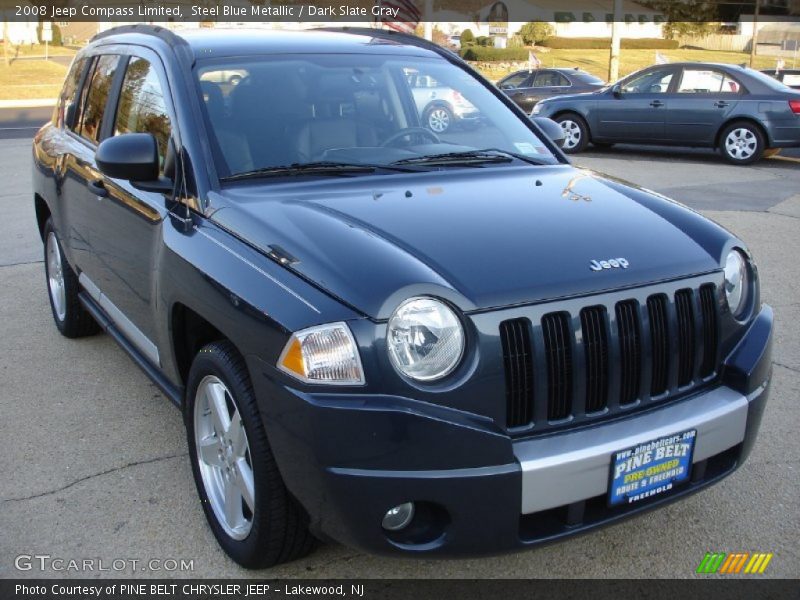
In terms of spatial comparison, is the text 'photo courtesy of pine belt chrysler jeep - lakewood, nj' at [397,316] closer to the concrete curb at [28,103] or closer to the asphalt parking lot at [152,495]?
the asphalt parking lot at [152,495]

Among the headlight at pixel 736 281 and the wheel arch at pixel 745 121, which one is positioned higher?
the headlight at pixel 736 281

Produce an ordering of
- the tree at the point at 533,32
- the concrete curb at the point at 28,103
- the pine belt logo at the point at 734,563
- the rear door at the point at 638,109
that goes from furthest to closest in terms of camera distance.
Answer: the tree at the point at 533,32, the concrete curb at the point at 28,103, the rear door at the point at 638,109, the pine belt logo at the point at 734,563

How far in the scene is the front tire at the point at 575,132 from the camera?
15.1m

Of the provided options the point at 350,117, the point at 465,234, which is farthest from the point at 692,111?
the point at 465,234

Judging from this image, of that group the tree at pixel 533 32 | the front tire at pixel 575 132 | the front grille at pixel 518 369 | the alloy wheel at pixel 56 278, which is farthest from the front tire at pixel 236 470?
the tree at pixel 533 32

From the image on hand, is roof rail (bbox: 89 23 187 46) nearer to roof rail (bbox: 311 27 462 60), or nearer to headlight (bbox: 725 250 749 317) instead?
roof rail (bbox: 311 27 462 60)

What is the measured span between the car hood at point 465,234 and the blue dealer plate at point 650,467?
509 mm

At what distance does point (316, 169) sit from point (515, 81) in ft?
57.6

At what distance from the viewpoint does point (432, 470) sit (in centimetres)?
245

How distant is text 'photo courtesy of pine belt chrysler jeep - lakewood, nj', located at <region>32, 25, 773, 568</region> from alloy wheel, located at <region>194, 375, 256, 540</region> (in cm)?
1

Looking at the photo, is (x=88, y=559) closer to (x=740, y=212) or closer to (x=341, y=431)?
(x=341, y=431)

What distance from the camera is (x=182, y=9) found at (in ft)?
138

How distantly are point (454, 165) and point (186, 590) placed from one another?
6.60 feet

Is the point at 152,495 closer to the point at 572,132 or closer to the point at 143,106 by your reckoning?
the point at 143,106
